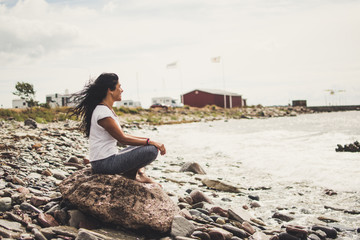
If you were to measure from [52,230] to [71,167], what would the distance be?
4.28 meters

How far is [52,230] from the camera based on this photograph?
3.41 m

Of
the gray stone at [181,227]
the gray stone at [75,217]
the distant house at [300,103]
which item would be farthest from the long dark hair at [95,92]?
the distant house at [300,103]

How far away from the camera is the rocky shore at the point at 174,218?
3.62 m

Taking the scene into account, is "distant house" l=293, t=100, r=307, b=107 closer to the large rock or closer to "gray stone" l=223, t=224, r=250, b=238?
"gray stone" l=223, t=224, r=250, b=238

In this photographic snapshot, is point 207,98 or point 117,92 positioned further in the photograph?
point 207,98

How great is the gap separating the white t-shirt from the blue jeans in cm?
7

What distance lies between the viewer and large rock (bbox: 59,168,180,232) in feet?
12.3

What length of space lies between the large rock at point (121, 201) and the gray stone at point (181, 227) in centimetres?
7

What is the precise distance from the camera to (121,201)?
12.6ft

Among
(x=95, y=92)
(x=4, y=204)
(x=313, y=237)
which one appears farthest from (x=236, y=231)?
(x=4, y=204)

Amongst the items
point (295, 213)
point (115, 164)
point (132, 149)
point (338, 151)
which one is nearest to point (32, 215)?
point (115, 164)

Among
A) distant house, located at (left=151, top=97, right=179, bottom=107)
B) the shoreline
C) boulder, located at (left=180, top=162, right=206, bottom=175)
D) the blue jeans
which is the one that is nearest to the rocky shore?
the blue jeans

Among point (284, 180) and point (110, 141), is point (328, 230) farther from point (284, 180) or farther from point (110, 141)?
point (284, 180)

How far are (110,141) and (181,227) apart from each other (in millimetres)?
1441
